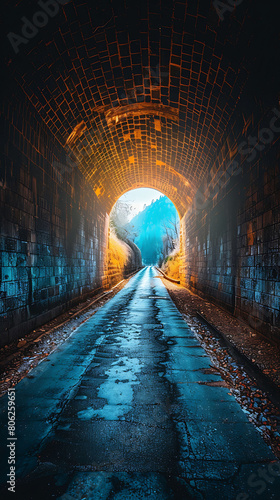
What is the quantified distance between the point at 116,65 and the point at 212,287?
737 cm

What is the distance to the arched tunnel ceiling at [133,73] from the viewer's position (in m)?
4.44

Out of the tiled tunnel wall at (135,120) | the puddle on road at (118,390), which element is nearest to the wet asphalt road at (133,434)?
the puddle on road at (118,390)

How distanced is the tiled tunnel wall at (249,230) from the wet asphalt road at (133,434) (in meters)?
1.92

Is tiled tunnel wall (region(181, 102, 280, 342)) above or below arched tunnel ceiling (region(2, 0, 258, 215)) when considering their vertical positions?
below

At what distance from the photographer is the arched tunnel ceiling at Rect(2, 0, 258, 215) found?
14.6ft

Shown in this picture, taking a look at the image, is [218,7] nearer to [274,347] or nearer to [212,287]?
[274,347]

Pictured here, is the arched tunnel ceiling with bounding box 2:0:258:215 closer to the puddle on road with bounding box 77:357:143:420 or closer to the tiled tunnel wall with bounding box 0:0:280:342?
the tiled tunnel wall with bounding box 0:0:280:342

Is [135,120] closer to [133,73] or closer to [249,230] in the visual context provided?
[133,73]

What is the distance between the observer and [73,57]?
516cm

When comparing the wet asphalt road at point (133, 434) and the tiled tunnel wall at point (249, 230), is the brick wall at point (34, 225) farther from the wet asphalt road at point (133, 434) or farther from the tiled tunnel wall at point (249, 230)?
the tiled tunnel wall at point (249, 230)

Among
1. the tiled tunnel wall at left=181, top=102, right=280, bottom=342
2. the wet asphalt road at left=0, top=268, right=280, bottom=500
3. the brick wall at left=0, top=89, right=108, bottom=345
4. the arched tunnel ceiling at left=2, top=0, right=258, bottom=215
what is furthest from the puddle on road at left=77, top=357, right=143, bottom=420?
the arched tunnel ceiling at left=2, top=0, right=258, bottom=215

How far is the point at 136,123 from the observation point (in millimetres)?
8734

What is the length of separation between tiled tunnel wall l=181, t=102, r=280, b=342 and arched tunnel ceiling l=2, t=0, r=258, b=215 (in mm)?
1146

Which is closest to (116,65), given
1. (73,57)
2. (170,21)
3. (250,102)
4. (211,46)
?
(73,57)
